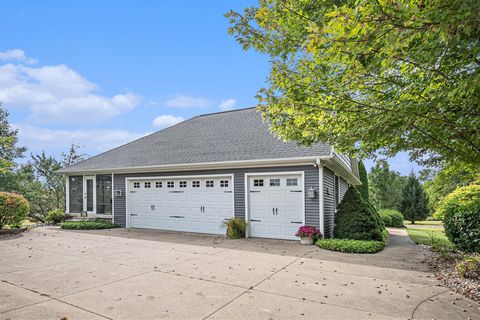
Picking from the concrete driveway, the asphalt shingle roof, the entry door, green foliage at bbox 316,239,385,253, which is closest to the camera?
the concrete driveway

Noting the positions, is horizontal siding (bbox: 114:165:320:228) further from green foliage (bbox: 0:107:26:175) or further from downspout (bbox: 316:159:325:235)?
green foliage (bbox: 0:107:26:175)

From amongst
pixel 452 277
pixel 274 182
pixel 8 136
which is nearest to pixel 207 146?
pixel 274 182

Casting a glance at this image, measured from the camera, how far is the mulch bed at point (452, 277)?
468cm

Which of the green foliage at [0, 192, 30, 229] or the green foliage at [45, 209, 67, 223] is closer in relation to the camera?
the green foliage at [0, 192, 30, 229]

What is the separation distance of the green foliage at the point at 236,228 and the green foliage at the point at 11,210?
28.3 ft

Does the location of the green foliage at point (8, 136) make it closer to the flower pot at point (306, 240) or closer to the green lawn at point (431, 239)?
the flower pot at point (306, 240)

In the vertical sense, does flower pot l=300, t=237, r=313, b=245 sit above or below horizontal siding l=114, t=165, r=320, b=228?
below

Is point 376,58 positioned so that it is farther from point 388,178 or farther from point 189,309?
point 388,178

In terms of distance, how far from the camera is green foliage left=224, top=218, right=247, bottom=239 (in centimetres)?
1015

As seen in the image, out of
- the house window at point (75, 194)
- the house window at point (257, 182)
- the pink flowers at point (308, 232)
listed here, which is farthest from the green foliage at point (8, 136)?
the pink flowers at point (308, 232)

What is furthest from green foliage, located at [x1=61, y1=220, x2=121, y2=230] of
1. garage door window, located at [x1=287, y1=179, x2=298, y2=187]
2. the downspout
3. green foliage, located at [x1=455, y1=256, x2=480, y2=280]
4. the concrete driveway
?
green foliage, located at [x1=455, y1=256, x2=480, y2=280]

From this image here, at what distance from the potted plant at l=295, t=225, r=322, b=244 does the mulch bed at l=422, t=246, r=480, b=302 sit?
290 cm

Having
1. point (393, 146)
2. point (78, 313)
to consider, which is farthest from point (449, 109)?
point (78, 313)

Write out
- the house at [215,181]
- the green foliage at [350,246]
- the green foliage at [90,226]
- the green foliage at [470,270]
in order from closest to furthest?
1. the green foliage at [470,270]
2. the green foliage at [350,246]
3. the house at [215,181]
4. the green foliage at [90,226]
